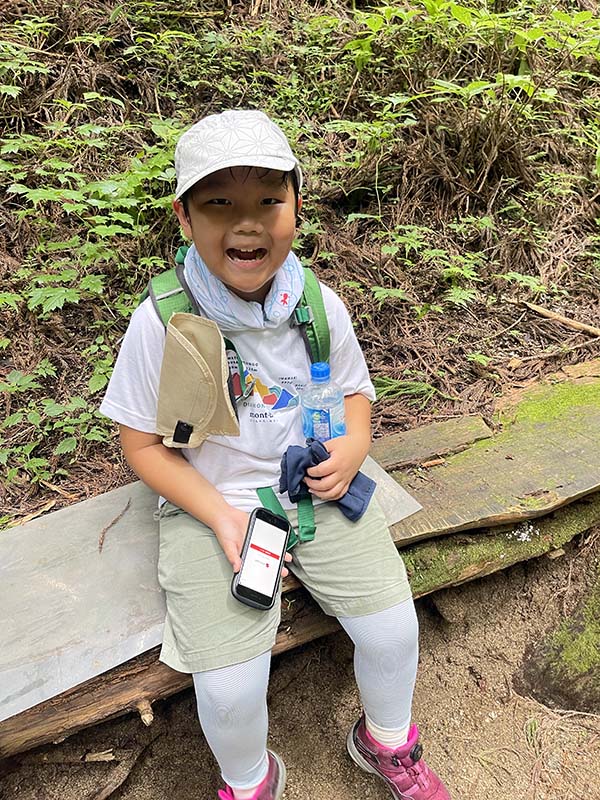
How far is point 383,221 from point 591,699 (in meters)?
3.05

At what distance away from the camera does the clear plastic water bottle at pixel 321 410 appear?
Answer: 1.89 meters

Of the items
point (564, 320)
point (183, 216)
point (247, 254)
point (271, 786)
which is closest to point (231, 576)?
point (271, 786)

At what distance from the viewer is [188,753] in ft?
7.11

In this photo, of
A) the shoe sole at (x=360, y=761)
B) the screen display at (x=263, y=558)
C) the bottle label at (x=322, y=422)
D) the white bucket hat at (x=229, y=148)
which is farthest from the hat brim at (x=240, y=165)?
the shoe sole at (x=360, y=761)

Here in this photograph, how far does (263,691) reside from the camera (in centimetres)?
166

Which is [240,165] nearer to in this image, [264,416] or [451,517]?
[264,416]

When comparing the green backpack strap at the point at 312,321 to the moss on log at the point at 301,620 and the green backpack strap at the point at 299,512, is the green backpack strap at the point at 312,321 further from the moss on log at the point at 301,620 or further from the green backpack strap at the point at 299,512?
the moss on log at the point at 301,620

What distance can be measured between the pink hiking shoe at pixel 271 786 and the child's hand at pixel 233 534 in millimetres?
634

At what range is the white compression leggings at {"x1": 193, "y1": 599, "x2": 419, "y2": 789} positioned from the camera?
5.25 ft

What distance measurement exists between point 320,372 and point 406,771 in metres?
1.33

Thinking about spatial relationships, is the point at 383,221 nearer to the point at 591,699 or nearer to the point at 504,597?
the point at 504,597

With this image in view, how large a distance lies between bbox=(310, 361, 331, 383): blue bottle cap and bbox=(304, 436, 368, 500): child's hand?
216mm

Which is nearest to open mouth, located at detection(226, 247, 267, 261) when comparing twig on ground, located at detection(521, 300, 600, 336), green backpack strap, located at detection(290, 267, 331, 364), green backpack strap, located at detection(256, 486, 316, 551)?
green backpack strap, located at detection(290, 267, 331, 364)

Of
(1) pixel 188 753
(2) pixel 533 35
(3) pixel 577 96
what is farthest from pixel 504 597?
(3) pixel 577 96
